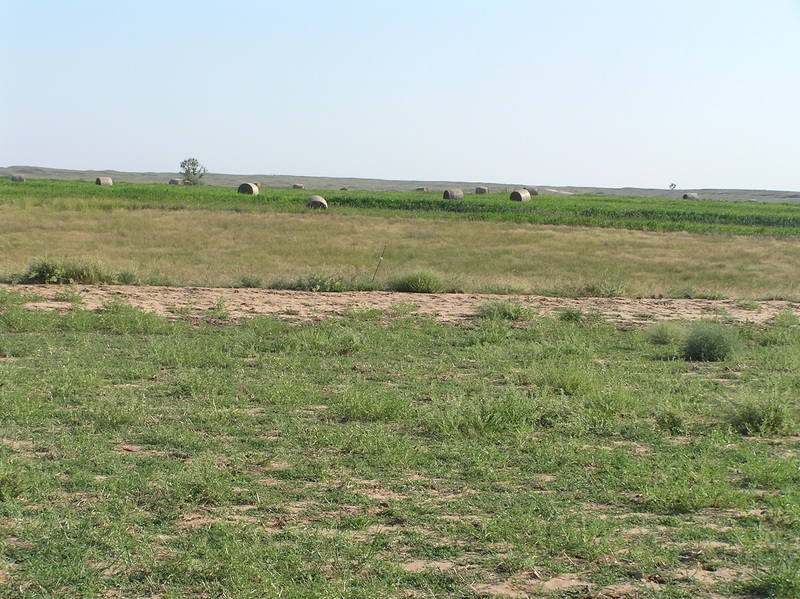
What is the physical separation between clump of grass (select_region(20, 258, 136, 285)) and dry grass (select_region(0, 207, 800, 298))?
80 centimetres

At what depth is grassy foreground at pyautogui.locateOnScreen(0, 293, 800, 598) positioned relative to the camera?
393 cm

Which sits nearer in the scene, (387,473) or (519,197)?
(387,473)

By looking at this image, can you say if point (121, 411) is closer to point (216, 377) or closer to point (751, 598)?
point (216, 377)

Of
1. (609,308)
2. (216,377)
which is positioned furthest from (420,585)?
(609,308)

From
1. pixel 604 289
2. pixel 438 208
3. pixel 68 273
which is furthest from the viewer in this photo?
pixel 438 208

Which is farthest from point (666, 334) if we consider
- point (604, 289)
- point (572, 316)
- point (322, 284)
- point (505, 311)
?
point (322, 284)

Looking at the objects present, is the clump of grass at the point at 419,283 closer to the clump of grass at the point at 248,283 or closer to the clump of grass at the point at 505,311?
the clump of grass at the point at 248,283

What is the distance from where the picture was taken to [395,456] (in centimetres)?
570

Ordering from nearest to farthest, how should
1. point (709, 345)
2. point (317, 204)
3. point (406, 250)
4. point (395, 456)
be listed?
point (395, 456) < point (709, 345) < point (406, 250) < point (317, 204)

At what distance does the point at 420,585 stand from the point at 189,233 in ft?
86.7

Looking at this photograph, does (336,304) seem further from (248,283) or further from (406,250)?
(406,250)

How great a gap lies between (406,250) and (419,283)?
10141mm

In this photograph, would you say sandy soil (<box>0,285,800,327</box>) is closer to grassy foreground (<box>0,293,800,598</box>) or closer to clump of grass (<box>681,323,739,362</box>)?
clump of grass (<box>681,323,739,362</box>)

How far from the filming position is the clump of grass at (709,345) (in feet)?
33.5
